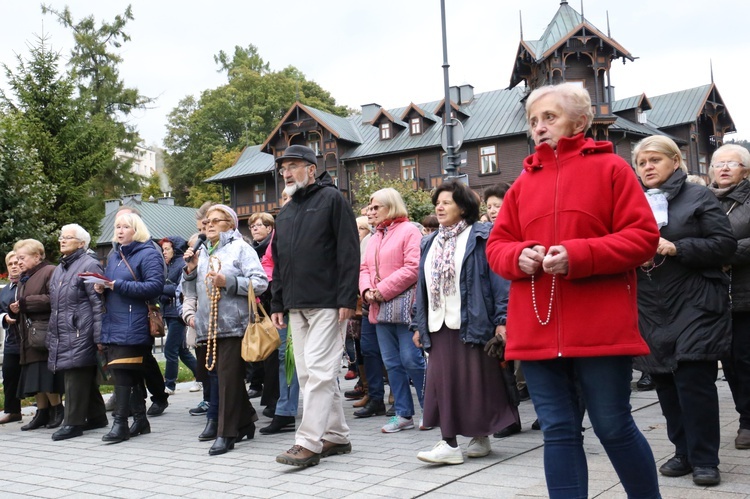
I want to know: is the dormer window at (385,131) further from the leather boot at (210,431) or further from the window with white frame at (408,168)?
the leather boot at (210,431)

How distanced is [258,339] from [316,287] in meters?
0.87

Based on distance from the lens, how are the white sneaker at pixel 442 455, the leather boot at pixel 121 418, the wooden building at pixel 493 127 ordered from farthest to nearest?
the wooden building at pixel 493 127
the leather boot at pixel 121 418
the white sneaker at pixel 442 455

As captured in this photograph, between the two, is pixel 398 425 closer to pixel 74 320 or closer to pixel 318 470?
pixel 318 470

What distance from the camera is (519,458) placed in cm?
568

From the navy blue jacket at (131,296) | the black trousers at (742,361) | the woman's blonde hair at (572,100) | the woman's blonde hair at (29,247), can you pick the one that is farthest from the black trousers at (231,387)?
the woman's blonde hair at (572,100)

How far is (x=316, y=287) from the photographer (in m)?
6.02

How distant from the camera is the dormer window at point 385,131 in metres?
50.1

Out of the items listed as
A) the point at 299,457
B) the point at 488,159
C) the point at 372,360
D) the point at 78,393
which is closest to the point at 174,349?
the point at 78,393

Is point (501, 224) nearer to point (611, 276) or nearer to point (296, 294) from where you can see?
point (611, 276)

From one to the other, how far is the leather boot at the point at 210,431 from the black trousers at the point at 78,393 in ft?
4.67

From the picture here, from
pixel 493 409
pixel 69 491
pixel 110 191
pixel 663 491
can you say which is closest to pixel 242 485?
pixel 69 491

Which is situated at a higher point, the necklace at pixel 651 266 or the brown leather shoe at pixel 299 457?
the necklace at pixel 651 266

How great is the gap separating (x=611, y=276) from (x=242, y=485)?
3058mm

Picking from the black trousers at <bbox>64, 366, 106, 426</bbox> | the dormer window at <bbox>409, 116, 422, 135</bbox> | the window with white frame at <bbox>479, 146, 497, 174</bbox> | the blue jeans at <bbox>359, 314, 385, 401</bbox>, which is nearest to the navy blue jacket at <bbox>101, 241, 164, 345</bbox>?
the black trousers at <bbox>64, 366, 106, 426</bbox>
